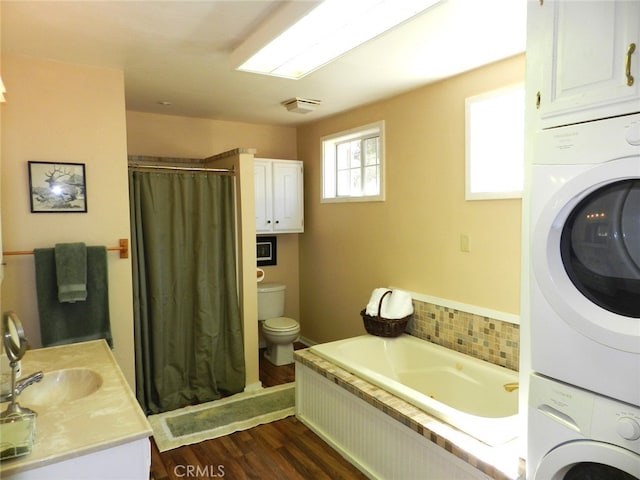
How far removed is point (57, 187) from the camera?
2.50 m

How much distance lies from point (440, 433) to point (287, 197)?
286 centimetres

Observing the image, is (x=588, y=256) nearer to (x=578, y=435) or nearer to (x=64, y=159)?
(x=578, y=435)

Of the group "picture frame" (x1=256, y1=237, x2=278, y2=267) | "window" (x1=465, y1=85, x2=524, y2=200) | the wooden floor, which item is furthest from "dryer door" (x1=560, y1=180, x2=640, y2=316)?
"picture frame" (x1=256, y1=237, x2=278, y2=267)

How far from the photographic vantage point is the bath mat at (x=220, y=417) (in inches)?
109

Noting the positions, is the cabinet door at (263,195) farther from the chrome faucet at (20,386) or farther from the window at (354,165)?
the chrome faucet at (20,386)

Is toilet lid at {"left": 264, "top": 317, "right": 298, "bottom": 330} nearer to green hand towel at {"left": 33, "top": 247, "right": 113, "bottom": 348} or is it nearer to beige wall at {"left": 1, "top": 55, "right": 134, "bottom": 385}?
beige wall at {"left": 1, "top": 55, "right": 134, "bottom": 385}

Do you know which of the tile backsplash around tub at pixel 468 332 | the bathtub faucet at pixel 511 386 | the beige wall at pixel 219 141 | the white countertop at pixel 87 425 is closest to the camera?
the white countertop at pixel 87 425

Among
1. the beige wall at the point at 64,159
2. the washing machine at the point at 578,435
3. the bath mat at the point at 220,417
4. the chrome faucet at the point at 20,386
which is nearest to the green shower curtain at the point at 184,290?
Answer: the bath mat at the point at 220,417

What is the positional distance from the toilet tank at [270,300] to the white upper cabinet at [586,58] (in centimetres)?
314

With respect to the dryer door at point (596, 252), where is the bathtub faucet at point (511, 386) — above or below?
below

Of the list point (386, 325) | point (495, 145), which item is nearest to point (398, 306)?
point (386, 325)

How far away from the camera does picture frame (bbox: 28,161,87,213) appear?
8.00 ft

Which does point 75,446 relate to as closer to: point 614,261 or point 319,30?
point 614,261

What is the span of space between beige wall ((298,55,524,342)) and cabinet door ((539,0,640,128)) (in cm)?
116
